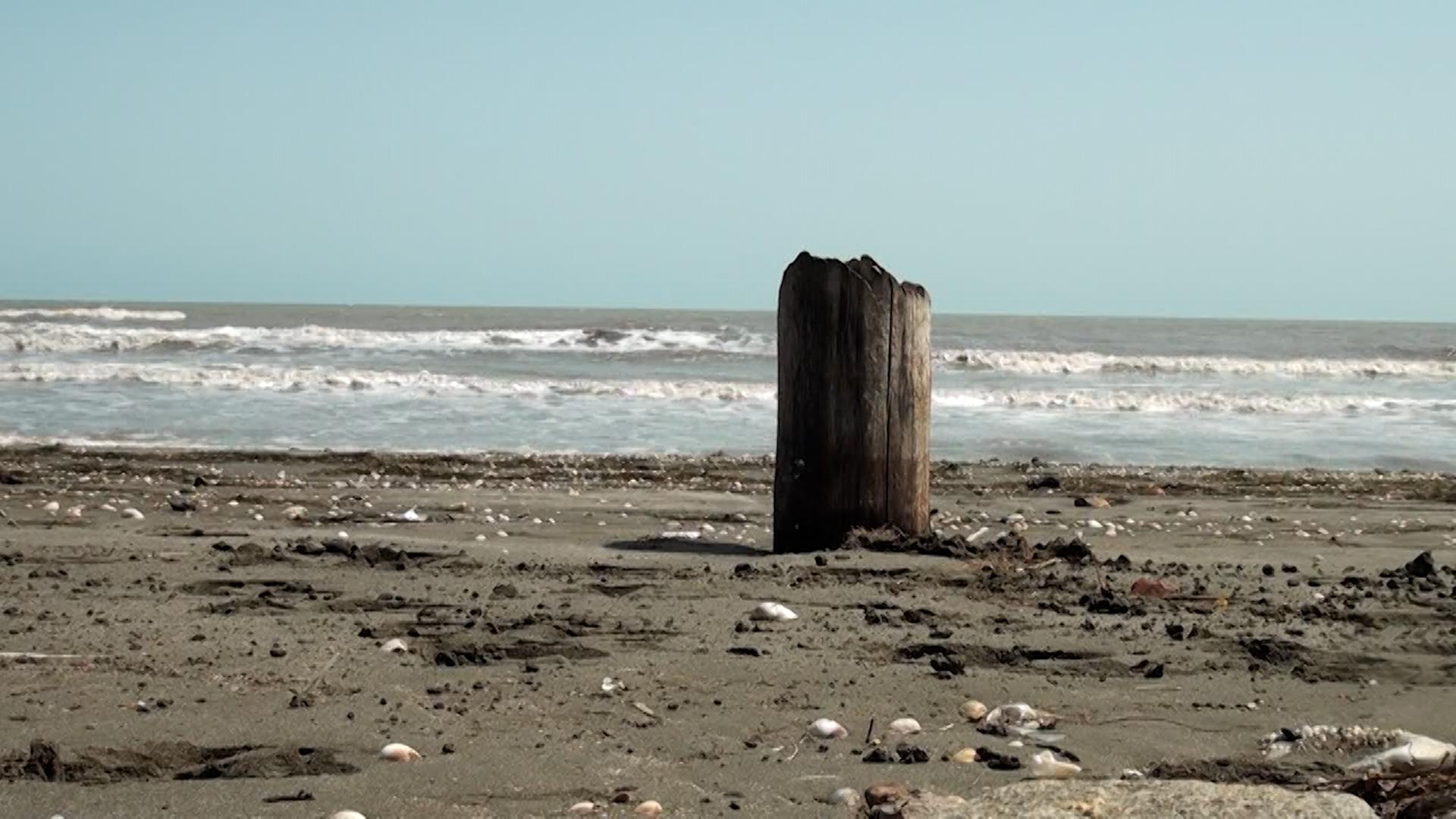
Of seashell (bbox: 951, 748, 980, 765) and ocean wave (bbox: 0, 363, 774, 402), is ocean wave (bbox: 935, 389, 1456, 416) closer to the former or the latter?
ocean wave (bbox: 0, 363, 774, 402)

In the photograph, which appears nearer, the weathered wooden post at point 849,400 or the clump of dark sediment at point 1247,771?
the clump of dark sediment at point 1247,771

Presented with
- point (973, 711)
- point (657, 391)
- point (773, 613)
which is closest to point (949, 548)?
point (773, 613)

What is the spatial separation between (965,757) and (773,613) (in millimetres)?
1674

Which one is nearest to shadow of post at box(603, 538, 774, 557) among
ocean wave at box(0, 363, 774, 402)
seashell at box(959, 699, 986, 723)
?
seashell at box(959, 699, 986, 723)

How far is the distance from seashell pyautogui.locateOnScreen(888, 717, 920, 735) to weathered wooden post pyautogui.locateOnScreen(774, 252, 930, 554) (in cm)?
284

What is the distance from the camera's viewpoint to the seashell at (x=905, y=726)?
12.7 ft

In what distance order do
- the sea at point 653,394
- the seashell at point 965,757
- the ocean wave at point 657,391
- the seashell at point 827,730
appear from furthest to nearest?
the ocean wave at point 657,391, the sea at point 653,394, the seashell at point 827,730, the seashell at point 965,757

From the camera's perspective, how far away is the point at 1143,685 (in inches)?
173

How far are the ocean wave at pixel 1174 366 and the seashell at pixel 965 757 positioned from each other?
2211 centimetres

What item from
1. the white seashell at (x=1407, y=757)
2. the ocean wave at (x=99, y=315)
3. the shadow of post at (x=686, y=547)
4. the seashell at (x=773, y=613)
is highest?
the ocean wave at (x=99, y=315)

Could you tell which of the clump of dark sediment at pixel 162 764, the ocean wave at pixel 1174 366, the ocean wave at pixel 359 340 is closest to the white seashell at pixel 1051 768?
the clump of dark sediment at pixel 162 764

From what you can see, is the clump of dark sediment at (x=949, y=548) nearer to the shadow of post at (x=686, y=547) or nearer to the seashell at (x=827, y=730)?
the shadow of post at (x=686, y=547)

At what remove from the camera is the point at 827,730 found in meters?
3.81

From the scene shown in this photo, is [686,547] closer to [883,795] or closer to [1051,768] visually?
[1051,768]
